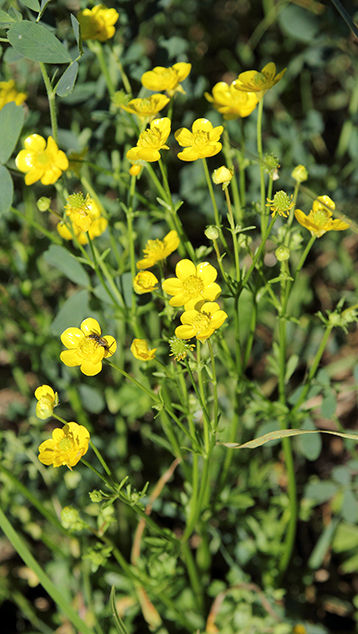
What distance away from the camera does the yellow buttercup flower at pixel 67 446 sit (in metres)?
1.25

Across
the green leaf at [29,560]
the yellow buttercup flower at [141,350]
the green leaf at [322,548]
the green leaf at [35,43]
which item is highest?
the green leaf at [35,43]

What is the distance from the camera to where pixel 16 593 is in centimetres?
212

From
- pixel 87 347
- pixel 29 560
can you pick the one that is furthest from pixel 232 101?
pixel 29 560

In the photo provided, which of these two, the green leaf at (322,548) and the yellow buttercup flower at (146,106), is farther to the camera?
the green leaf at (322,548)

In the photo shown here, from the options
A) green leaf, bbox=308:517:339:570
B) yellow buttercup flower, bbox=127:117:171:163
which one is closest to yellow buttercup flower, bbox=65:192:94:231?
yellow buttercup flower, bbox=127:117:171:163

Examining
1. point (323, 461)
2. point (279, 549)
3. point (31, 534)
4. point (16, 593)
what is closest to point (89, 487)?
point (31, 534)

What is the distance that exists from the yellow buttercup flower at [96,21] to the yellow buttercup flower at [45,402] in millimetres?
1137

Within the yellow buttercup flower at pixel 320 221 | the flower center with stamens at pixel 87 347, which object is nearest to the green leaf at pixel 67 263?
the flower center with stamens at pixel 87 347

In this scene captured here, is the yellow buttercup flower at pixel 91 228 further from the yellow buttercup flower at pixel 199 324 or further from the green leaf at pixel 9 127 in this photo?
the yellow buttercup flower at pixel 199 324

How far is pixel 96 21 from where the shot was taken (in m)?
1.61

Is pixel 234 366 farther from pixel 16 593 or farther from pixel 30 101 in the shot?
pixel 30 101

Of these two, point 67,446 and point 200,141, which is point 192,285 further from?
point 67,446

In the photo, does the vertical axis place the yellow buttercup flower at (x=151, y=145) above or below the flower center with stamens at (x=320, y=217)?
above

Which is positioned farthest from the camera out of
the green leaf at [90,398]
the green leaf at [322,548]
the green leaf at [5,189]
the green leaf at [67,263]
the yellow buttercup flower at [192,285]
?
the green leaf at [90,398]
